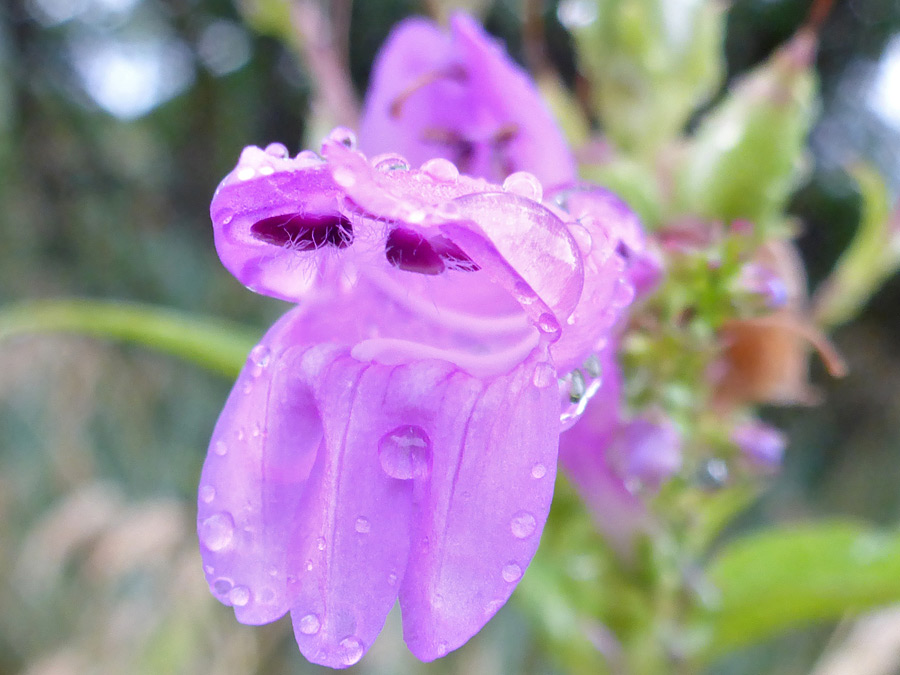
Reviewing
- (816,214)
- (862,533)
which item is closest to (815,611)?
(862,533)

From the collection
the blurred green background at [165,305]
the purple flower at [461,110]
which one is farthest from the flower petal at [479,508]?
the blurred green background at [165,305]

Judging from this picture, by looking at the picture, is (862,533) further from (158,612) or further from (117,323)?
(158,612)

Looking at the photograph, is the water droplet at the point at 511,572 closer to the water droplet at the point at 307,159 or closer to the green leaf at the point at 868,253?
the water droplet at the point at 307,159

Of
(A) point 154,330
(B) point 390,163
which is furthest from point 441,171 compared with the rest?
(A) point 154,330

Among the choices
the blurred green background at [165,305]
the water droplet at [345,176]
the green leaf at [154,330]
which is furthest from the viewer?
the blurred green background at [165,305]

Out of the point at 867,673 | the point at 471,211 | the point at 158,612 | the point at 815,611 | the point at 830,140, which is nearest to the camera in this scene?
the point at 471,211

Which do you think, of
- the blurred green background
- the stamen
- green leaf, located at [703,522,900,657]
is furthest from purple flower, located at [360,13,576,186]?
the blurred green background
